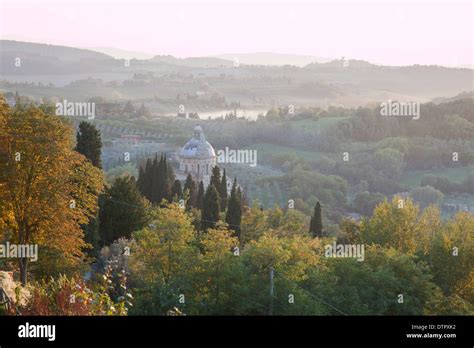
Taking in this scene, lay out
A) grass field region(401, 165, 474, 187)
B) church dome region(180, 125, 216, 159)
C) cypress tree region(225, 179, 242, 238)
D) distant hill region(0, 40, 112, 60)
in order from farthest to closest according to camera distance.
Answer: distant hill region(0, 40, 112, 60), grass field region(401, 165, 474, 187), church dome region(180, 125, 216, 159), cypress tree region(225, 179, 242, 238)

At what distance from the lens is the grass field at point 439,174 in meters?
121

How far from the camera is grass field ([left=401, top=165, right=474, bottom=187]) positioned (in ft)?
397

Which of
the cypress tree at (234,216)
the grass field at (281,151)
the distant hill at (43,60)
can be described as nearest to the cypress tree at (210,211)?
the cypress tree at (234,216)

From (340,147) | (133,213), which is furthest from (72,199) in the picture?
(340,147)

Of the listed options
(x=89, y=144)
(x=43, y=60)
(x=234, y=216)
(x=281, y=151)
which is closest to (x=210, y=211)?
(x=234, y=216)

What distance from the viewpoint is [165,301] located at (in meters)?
16.8

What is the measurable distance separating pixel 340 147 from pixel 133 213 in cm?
11485

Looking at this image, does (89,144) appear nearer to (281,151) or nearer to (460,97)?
(281,151)

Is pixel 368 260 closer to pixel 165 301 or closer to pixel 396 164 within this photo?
pixel 165 301

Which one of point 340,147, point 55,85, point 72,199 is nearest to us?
point 72,199

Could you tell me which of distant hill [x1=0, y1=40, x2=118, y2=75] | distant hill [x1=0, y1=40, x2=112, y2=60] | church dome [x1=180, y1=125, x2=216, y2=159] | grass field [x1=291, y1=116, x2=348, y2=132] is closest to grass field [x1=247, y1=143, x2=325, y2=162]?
grass field [x1=291, y1=116, x2=348, y2=132]

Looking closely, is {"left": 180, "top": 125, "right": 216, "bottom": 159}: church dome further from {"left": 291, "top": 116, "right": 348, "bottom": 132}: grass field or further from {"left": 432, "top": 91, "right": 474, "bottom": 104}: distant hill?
{"left": 432, "top": 91, "right": 474, "bottom": 104}: distant hill

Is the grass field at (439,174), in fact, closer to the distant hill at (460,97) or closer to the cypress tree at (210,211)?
the distant hill at (460,97)

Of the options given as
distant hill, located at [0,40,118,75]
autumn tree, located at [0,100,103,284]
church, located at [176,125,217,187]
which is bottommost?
church, located at [176,125,217,187]
